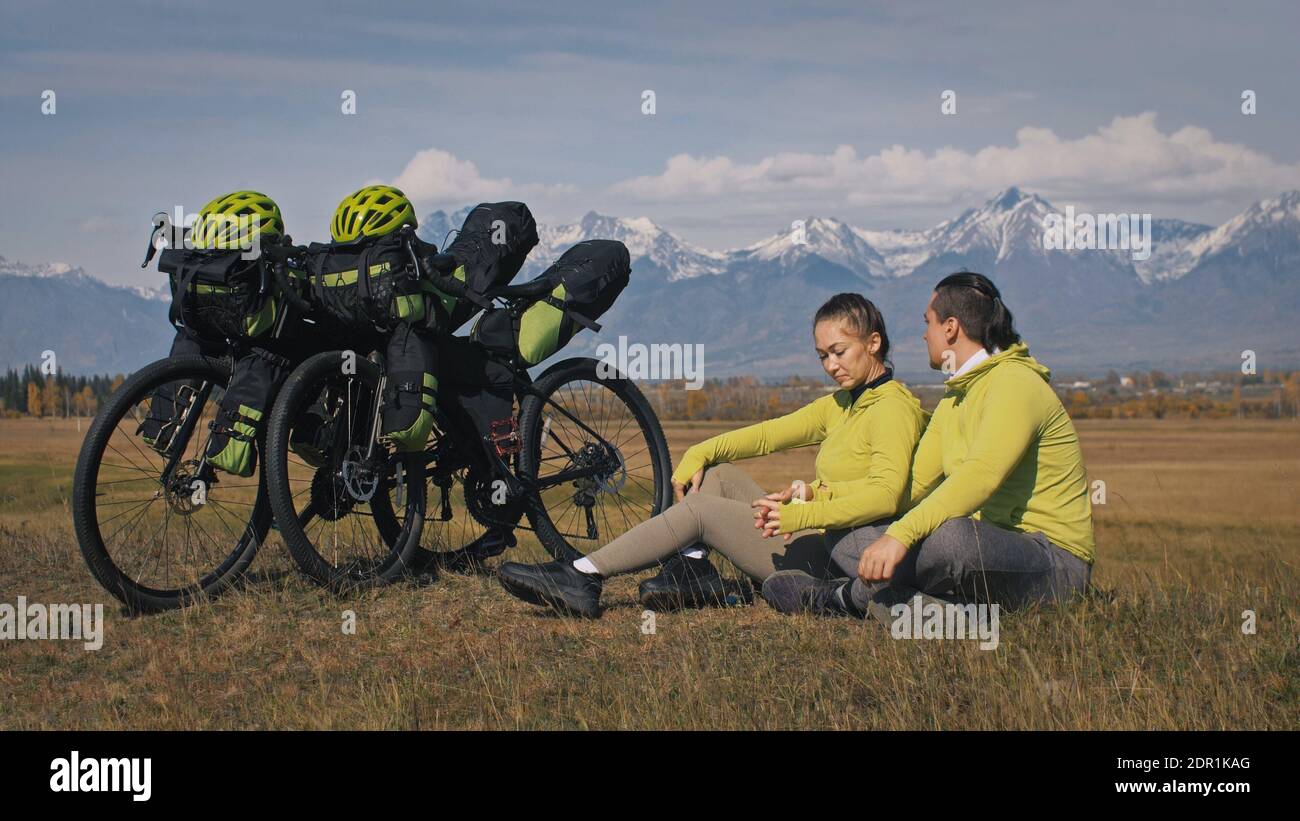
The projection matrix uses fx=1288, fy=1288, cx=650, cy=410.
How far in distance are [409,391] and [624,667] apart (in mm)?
2275

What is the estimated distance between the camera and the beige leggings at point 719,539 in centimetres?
652

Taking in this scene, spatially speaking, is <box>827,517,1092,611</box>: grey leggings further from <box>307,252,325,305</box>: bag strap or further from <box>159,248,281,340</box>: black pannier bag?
<box>159,248,281,340</box>: black pannier bag

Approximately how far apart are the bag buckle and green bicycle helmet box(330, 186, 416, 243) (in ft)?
4.31

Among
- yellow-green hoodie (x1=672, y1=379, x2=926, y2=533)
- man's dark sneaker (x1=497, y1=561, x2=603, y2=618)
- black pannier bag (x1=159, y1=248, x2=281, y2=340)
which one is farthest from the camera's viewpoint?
black pannier bag (x1=159, y1=248, x2=281, y2=340)

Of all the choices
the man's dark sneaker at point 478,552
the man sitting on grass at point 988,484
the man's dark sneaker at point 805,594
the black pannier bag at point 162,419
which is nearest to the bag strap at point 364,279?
the black pannier bag at point 162,419

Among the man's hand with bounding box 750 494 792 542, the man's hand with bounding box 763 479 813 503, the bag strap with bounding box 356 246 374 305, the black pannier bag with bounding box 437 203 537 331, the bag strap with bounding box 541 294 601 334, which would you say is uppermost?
the black pannier bag with bounding box 437 203 537 331

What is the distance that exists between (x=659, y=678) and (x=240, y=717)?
66.8 inches

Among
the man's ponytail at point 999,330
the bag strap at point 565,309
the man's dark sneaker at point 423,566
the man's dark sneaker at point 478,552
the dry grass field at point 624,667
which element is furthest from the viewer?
the bag strap at point 565,309

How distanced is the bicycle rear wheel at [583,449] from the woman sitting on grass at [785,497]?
4.72 feet

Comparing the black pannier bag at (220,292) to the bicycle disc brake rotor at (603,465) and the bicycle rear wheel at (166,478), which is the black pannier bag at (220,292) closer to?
the bicycle rear wheel at (166,478)

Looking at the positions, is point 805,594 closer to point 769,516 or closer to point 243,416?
point 769,516

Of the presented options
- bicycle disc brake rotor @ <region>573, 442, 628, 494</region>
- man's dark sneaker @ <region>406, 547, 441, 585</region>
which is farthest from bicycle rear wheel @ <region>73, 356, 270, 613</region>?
bicycle disc brake rotor @ <region>573, 442, 628, 494</region>

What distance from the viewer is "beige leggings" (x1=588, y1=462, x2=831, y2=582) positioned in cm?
652

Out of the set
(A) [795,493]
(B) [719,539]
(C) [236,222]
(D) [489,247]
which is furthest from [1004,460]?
(C) [236,222]
